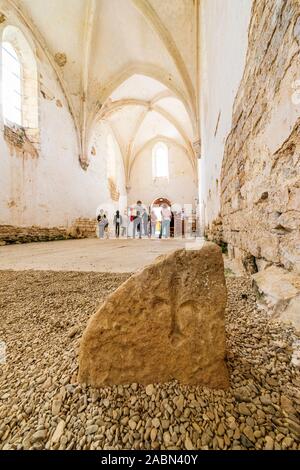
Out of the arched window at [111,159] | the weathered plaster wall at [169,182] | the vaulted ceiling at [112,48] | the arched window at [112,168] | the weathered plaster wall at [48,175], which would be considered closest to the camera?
the weathered plaster wall at [48,175]

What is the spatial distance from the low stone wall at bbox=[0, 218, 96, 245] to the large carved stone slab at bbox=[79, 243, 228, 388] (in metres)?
6.03

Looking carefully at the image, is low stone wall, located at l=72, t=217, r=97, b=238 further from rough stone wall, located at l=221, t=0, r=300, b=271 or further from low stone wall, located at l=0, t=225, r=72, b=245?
rough stone wall, located at l=221, t=0, r=300, b=271

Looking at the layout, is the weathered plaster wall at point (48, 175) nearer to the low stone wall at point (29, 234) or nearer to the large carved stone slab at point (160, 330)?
the low stone wall at point (29, 234)

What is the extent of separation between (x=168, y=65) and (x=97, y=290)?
8.87 metres

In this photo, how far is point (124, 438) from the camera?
49 cm

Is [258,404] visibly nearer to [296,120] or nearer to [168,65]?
[296,120]

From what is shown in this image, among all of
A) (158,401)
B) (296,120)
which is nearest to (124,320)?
(158,401)

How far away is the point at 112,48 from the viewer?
7773 millimetres

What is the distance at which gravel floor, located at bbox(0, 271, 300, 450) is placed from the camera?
1.59ft

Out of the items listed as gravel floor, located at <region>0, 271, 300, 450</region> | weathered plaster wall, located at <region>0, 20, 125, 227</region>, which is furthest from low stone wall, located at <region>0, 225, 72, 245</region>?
gravel floor, located at <region>0, 271, 300, 450</region>

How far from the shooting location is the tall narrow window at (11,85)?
235 inches

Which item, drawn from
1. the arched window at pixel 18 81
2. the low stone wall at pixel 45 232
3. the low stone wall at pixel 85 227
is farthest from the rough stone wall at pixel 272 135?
the low stone wall at pixel 85 227

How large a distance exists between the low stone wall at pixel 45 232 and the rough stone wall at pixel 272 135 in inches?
238
